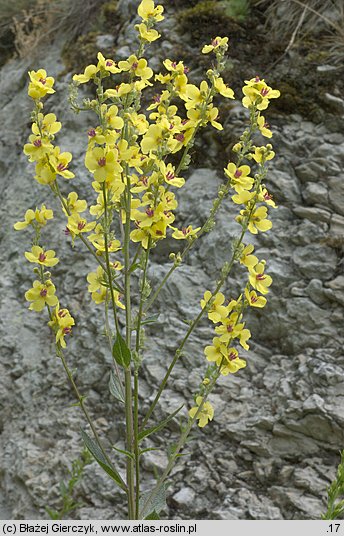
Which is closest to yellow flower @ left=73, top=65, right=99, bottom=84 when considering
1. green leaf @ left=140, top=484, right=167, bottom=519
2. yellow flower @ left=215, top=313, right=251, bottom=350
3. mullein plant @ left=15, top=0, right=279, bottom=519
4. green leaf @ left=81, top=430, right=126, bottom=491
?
mullein plant @ left=15, top=0, right=279, bottom=519

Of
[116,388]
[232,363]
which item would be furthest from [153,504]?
[232,363]

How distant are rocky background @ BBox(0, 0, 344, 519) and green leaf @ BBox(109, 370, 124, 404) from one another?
0.81 m

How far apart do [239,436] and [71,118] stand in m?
2.32

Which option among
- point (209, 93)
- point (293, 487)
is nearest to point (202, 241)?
point (293, 487)

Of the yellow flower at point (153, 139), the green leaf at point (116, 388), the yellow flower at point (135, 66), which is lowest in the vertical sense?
the green leaf at point (116, 388)

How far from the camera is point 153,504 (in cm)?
163

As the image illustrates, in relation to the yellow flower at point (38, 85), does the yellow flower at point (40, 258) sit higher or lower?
lower

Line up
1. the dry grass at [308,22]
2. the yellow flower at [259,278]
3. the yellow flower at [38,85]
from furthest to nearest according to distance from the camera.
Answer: the dry grass at [308,22]
the yellow flower at [259,278]
the yellow flower at [38,85]

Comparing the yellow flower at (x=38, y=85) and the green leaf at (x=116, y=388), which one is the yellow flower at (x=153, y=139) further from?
the green leaf at (x=116, y=388)

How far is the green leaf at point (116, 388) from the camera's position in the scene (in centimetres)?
161

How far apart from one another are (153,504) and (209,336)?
46.7 inches

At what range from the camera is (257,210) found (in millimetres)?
1560

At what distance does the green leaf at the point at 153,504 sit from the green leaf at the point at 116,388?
0.30 m

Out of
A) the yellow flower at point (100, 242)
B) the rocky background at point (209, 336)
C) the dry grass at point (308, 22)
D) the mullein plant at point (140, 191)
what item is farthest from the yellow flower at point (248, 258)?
the dry grass at point (308, 22)
